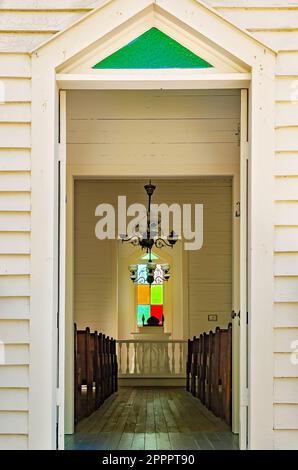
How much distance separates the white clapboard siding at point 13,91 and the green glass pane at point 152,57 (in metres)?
0.44

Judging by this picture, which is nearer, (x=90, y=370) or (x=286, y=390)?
(x=286, y=390)

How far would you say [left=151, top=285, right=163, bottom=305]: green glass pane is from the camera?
631 inches

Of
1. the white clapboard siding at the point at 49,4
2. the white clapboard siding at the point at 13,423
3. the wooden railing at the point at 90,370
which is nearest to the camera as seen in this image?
the white clapboard siding at the point at 13,423

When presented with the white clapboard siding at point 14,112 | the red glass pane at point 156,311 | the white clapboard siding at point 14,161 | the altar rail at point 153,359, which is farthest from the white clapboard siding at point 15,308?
the red glass pane at point 156,311

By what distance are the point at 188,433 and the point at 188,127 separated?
283 centimetres

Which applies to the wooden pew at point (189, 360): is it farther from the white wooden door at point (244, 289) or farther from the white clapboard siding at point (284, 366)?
the white clapboard siding at point (284, 366)

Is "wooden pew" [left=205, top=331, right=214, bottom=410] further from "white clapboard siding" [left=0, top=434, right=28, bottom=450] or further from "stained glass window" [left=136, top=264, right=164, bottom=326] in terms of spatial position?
"stained glass window" [left=136, top=264, right=164, bottom=326]

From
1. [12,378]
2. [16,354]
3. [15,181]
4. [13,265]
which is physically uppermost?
[15,181]

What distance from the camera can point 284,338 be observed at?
4293mm

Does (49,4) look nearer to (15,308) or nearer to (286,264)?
(15,308)

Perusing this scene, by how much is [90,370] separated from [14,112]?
4861 millimetres

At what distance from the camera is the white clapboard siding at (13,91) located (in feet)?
14.4

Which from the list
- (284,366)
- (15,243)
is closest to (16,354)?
(15,243)

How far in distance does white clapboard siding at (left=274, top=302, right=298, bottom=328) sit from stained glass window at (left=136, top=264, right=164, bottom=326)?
11569 mm
